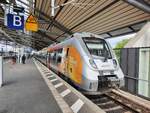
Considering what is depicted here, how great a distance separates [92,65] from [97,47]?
56.8 inches

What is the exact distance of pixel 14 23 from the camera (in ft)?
43.3

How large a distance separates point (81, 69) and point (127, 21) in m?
8.80

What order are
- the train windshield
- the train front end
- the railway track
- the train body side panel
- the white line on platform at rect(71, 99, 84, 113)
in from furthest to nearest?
1. the train windshield
2. the train body side panel
3. the train front end
4. the railway track
5. the white line on platform at rect(71, 99, 84, 113)

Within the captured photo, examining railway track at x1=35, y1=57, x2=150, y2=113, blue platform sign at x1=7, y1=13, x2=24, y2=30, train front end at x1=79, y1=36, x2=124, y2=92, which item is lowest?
railway track at x1=35, y1=57, x2=150, y2=113

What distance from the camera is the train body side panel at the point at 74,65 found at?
8.82 m

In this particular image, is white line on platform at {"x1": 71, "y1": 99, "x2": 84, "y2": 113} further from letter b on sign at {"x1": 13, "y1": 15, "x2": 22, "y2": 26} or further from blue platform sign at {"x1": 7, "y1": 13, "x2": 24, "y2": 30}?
letter b on sign at {"x1": 13, "y1": 15, "x2": 22, "y2": 26}

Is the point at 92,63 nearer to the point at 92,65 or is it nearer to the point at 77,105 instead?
the point at 92,65

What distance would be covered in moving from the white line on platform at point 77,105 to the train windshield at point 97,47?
2.87m

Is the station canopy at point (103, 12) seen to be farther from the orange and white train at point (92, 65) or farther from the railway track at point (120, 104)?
the railway track at point (120, 104)

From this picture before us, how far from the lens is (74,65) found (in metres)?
9.54

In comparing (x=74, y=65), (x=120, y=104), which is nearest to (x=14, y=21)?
(x=74, y=65)

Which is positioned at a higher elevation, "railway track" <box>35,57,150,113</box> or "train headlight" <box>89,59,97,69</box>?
"train headlight" <box>89,59,97,69</box>

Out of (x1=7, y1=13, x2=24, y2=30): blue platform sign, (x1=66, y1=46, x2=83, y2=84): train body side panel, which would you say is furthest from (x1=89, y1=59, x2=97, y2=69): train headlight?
(x1=7, y1=13, x2=24, y2=30): blue platform sign

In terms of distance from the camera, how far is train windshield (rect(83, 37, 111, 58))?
9344 mm
